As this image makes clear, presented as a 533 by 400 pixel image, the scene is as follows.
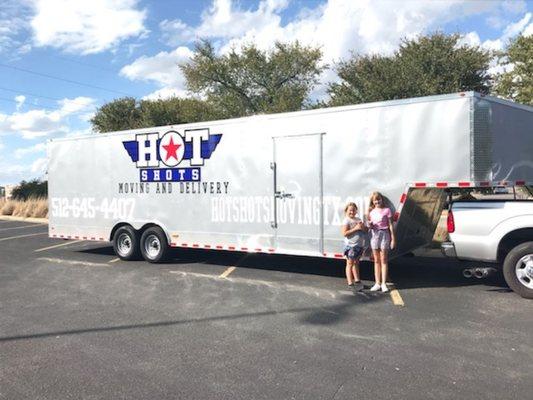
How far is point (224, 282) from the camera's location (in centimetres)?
885

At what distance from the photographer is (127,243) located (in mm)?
11289

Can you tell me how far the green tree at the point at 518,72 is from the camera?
21078mm

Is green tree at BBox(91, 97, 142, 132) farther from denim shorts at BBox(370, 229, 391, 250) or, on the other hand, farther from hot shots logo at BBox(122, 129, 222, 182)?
denim shorts at BBox(370, 229, 391, 250)

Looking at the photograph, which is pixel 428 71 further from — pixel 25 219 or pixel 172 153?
pixel 25 219

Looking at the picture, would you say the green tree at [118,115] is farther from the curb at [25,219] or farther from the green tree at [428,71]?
the green tree at [428,71]

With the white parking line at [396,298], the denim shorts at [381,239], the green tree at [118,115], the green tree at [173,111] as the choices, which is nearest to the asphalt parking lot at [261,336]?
the white parking line at [396,298]

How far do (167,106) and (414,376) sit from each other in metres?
37.0

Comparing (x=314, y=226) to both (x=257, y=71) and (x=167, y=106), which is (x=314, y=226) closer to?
(x=257, y=71)

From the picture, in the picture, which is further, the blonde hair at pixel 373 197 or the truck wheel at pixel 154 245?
the truck wheel at pixel 154 245

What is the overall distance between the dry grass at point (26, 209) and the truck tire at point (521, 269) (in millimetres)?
22957

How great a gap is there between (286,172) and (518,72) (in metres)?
17.0

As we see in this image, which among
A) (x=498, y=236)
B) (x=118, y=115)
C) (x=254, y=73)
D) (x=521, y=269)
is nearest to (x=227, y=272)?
(x=498, y=236)

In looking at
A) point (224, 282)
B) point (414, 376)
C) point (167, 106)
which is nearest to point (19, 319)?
point (224, 282)

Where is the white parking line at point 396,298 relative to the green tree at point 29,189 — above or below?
below
